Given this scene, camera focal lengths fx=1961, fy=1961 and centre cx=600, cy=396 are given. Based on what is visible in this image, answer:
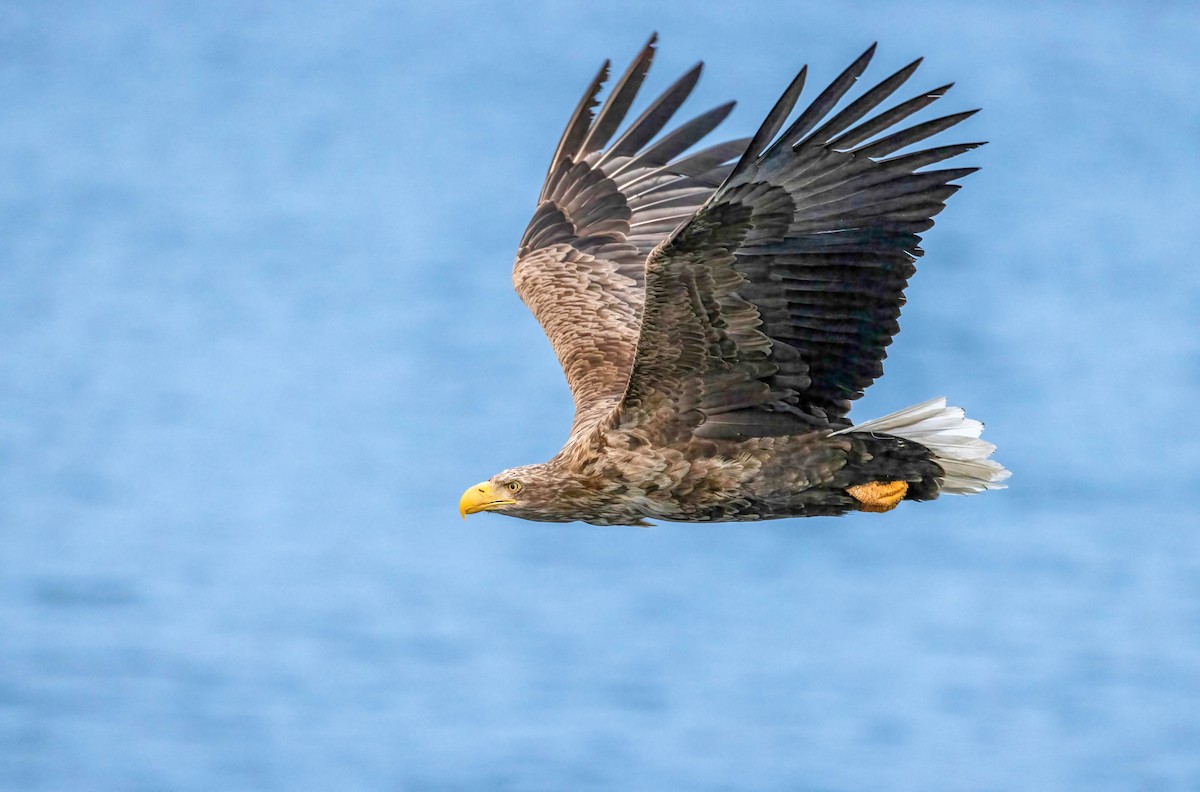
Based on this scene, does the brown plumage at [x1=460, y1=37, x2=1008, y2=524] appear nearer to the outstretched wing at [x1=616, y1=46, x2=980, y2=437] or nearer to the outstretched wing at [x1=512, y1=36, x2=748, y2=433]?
the outstretched wing at [x1=616, y1=46, x2=980, y2=437]

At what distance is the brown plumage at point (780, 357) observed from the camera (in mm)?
7309

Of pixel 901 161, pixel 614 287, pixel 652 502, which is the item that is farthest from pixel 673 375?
pixel 614 287

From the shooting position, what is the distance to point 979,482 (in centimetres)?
814

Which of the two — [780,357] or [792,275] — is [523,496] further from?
[792,275]

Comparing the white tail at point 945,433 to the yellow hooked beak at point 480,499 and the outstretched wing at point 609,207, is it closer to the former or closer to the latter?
the yellow hooked beak at point 480,499

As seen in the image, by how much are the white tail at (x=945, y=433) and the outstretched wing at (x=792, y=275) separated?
0.20m

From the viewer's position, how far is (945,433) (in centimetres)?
797

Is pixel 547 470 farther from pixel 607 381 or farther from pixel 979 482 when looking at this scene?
pixel 979 482

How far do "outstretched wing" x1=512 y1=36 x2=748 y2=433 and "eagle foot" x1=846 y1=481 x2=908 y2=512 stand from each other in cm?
197

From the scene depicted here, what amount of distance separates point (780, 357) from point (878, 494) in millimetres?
723

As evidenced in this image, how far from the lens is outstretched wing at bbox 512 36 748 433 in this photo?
9.88 m

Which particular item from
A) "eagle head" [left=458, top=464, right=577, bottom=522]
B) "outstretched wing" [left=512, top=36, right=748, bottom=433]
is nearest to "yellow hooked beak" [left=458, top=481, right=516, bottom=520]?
"eagle head" [left=458, top=464, right=577, bottom=522]

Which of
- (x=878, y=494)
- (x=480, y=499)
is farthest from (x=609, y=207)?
(x=878, y=494)

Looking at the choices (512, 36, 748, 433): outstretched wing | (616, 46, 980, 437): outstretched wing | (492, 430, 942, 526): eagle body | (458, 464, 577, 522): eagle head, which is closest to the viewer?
(616, 46, 980, 437): outstretched wing
